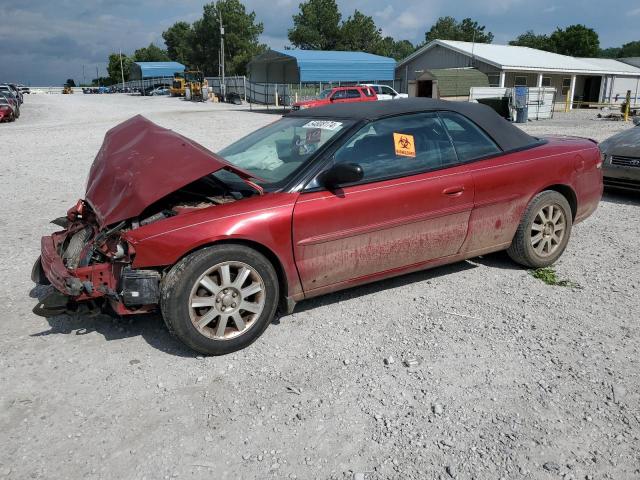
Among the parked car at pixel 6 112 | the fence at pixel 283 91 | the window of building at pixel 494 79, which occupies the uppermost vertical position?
the window of building at pixel 494 79

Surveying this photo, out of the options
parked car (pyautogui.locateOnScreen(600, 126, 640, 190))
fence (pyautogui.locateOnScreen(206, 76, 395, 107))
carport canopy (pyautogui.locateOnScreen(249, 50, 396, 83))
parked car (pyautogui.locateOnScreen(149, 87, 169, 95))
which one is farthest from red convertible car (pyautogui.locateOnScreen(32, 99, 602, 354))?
parked car (pyautogui.locateOnScreen(149, 87, 169, 95))

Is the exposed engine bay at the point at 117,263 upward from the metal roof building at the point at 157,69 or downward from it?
downward

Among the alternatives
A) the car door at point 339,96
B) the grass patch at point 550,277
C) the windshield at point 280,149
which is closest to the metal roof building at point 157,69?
the car door at point 339,96

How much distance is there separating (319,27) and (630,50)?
68137mm

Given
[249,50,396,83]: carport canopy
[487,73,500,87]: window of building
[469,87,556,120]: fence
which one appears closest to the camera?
[469,87,556,120]: fence

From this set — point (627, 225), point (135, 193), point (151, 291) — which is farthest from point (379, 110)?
point (627, 225)

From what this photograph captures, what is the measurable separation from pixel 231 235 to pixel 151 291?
59cm

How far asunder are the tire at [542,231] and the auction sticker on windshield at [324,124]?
183 cm

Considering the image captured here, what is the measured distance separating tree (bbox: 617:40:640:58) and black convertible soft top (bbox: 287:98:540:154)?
4321 inches

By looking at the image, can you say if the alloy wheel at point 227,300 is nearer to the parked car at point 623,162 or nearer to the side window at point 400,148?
the side window at point 400,148

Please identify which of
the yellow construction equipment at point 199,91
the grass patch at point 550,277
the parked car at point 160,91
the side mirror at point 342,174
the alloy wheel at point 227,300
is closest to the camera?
the alloy wheel at point 227,300

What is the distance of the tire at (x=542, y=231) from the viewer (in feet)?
14.3

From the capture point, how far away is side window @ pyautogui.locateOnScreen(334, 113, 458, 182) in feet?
12.1

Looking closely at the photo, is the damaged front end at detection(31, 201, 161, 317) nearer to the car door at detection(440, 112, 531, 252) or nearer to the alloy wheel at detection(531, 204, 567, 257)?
the car door at detection(440, 112, 531, 252)
